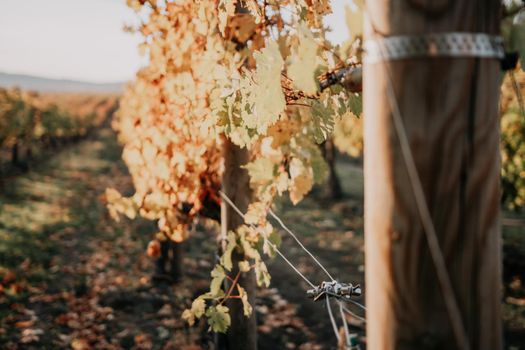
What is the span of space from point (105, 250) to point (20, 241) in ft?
6.31

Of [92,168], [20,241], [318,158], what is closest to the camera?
[318,158]

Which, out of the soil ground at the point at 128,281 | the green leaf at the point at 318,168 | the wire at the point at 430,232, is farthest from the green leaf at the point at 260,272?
the wire at the point at 430,232

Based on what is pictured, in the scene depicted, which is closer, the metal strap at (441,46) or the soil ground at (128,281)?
the metal strap at (441,46)

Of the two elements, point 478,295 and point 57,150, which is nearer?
point 478,295

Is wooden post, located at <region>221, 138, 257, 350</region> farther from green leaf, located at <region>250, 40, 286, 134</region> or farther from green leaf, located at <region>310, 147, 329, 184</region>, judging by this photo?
green leaf, located at <region>250, 40, 286, 134</region>

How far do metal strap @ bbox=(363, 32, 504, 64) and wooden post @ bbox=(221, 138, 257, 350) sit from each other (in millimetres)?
2097

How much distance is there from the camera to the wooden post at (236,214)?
9.50ft

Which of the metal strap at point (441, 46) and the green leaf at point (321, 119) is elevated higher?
the metal strap at point (441, 46)

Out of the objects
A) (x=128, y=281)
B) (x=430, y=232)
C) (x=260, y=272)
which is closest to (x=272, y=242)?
(x=260, y=272)

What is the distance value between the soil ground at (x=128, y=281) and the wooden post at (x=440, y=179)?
67.4 inches

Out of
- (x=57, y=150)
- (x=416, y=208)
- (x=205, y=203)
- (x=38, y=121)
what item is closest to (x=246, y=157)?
(x=205, y=203)

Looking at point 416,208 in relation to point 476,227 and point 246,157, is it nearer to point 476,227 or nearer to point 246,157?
point 476,227

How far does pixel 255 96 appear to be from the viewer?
5.59ft

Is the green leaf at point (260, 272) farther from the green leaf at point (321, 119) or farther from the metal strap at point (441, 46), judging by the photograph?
the metal strap at point (441, 46)
